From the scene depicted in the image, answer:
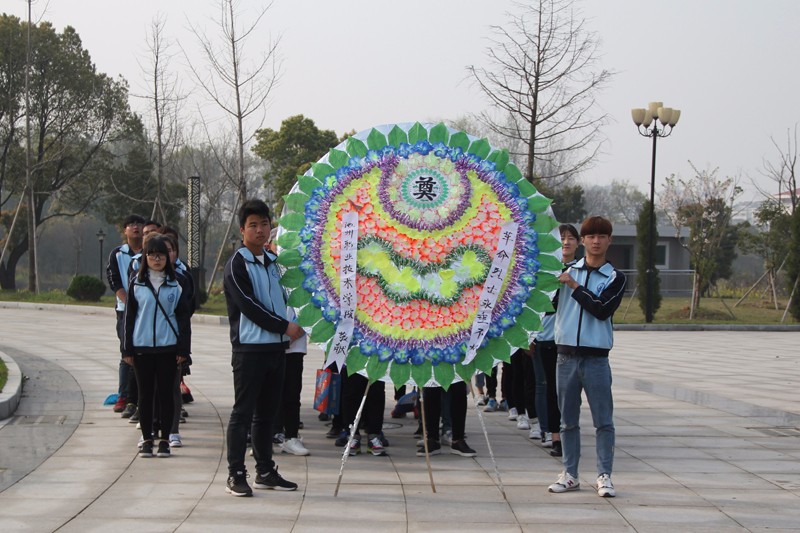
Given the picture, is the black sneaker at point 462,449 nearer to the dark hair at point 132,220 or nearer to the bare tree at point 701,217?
the dark hair at point 132,220

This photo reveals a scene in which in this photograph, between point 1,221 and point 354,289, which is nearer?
point 354,289

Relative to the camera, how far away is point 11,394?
370 inches

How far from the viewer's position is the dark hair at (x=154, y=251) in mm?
7293

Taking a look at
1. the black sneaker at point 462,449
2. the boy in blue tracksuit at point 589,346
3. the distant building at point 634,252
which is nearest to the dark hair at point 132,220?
the black sneaker at point 462,449

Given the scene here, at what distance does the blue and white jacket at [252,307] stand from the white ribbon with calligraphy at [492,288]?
1.25 metres

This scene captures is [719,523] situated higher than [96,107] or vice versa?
[96,107]

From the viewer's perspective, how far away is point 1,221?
39.1 meters

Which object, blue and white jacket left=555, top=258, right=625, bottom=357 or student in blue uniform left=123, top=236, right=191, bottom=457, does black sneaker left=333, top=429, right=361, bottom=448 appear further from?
blue and white jacket left=555, top=258, right=625, bottom=357

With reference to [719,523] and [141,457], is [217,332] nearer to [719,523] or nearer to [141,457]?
[141,457]

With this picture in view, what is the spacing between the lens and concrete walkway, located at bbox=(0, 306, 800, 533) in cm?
543

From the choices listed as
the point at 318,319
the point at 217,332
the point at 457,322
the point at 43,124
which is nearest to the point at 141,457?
the point at 318,319

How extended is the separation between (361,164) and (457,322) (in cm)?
126

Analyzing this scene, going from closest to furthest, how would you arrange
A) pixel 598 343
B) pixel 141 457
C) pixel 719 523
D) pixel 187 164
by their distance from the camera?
pixel 719 523 → pixel 598 343 → pixel 141 457 → pixel 187 164

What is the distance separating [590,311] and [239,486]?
Result: 2507mm
